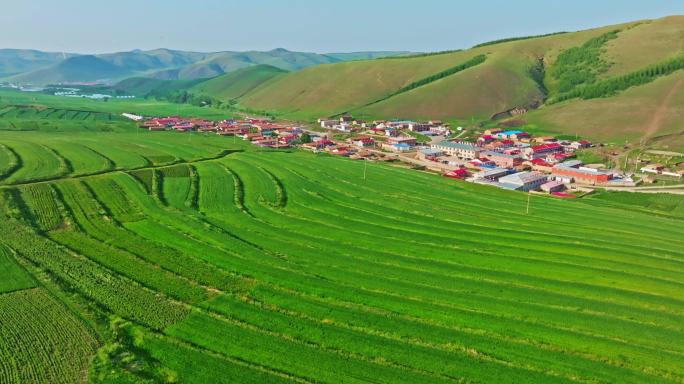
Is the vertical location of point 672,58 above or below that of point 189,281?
above

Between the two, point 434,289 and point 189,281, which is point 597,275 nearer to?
point 434,289

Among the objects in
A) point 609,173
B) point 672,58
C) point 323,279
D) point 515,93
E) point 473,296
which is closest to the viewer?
point 473,296

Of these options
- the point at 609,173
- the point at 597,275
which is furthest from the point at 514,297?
the point at 609,173

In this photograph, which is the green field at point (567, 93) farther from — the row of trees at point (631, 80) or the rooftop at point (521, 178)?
the rooftop at point (521, 178)

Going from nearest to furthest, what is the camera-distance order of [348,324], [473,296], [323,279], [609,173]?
[348,324] → [473,296] → [323,279] → [609,173]

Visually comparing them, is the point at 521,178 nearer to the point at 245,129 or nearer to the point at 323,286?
the point at 323,286

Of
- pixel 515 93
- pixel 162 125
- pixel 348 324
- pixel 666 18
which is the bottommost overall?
pixel 348 324

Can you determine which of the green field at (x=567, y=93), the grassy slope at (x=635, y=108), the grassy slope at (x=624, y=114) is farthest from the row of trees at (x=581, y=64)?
the grassy slope at (x=624, y=114)
